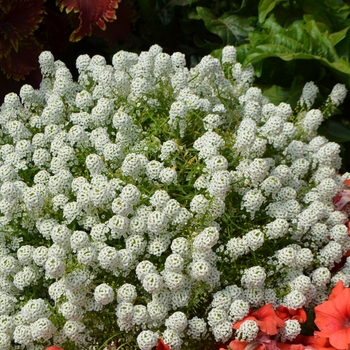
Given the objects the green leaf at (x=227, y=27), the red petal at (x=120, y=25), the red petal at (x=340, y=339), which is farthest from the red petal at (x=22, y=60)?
the red petal at (x=340, y=339)

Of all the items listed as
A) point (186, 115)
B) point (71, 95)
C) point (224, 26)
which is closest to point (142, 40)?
point (224, 26)

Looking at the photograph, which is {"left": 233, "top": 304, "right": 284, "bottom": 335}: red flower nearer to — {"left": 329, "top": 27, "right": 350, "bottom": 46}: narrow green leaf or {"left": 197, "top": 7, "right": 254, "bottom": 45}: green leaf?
{"left": 329, "top": 27, "right": 350, "bottom": 46}: narrow green leaf

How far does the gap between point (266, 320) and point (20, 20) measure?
1.14m

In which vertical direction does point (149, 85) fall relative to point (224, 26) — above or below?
above

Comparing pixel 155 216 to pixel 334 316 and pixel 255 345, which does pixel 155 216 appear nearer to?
pixel 255 345

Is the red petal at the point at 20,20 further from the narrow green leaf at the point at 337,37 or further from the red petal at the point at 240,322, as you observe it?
the red petal at the point at 240,322

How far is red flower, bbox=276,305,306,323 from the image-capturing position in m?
1.31

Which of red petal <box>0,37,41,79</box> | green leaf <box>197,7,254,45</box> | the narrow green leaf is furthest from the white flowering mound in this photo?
green leaf <box>197,7,254,45</box>

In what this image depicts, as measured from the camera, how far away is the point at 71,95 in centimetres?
162

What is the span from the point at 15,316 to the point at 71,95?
63 centimetres

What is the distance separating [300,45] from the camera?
1.76 m

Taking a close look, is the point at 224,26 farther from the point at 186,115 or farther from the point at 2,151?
the point at 2,151

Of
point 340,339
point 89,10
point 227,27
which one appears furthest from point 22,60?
point 340,339

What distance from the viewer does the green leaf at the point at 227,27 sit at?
6.77 ft
